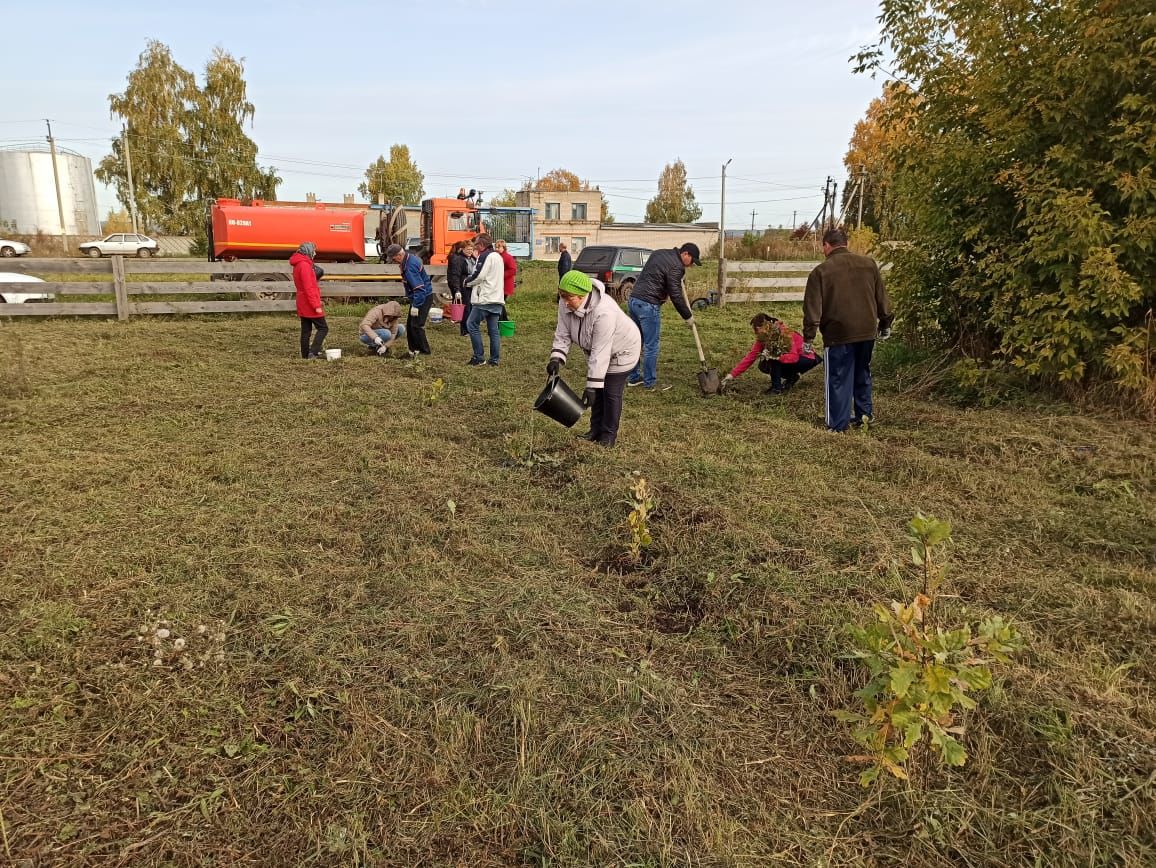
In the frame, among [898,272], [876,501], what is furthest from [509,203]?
[876,501]

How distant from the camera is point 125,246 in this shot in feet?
114

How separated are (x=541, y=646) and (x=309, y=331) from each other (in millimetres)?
7464

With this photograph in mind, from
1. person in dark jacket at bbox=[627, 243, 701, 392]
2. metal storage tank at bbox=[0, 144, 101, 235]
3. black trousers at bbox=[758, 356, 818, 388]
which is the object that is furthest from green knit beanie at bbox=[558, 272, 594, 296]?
metal storage tank at bbox=[0, 144, 101, 235]

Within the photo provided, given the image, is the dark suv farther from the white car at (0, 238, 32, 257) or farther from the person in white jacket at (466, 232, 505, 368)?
A: the white car at (0, 238, 32, 257)

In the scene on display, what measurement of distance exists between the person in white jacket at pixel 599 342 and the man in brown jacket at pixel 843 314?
172 cm

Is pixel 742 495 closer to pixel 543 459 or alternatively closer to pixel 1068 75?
pixel 543 459

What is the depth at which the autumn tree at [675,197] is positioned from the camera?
67.9m

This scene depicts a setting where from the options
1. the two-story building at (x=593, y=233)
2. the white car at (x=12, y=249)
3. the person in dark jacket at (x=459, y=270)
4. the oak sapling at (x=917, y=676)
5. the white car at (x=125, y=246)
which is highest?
the two-story building at (x=593, y=233)

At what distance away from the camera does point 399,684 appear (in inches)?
102

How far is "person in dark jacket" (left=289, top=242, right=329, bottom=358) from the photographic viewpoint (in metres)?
8.45

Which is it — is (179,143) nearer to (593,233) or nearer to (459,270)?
(593,233)

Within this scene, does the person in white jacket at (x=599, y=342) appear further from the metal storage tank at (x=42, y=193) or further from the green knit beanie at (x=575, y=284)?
the metal storage tank at (x=42, y=193)

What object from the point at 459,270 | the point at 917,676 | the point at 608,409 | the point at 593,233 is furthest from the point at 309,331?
the point at 593,233

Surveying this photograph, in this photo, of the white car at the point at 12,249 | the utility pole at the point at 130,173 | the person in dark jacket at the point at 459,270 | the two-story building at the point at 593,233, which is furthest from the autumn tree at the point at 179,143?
the person in dark jacket at the point at 459,270
